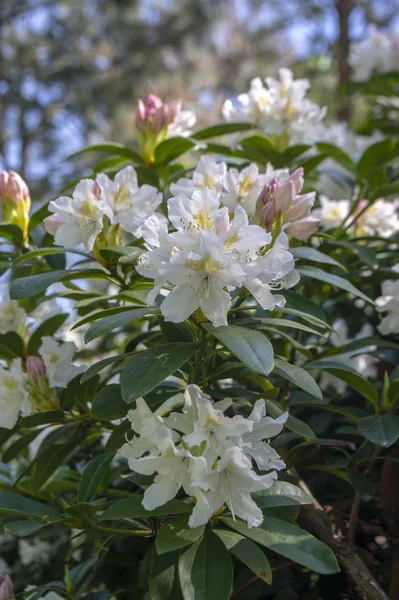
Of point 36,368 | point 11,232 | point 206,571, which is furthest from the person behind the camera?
point 11,232

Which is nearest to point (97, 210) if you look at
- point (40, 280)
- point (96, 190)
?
point (96, 190)

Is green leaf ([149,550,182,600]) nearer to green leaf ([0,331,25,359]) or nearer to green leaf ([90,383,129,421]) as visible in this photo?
green leaf ([90,383,129,421])

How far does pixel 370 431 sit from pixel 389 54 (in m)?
1.94

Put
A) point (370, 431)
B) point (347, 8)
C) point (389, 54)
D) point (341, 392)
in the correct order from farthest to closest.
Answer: point (347, 8) < point (389, 54) < point (341, 392) < point (370, 431)

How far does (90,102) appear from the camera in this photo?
11.1m

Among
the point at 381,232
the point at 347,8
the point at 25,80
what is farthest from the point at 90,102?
the point at 381,232

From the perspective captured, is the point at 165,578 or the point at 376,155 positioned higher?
the point at 376,155

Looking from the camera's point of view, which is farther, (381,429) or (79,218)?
(79,218)

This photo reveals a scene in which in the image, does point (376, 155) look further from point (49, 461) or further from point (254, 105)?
point (49, 461)

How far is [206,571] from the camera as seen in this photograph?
2.52 ft

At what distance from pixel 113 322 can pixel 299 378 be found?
23 centimetres

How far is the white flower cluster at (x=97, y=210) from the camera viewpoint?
105 cm

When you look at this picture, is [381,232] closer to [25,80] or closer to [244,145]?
[244,145]

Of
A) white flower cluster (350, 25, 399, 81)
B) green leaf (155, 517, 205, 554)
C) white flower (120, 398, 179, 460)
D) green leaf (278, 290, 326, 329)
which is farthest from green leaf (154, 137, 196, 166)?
white flower cluster (350, 25, 399, 81)
